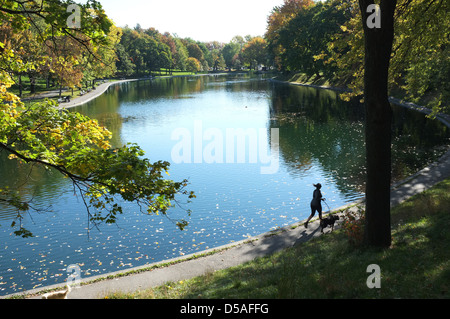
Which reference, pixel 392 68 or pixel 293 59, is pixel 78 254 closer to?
pixel 392 68

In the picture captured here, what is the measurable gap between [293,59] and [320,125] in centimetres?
4661

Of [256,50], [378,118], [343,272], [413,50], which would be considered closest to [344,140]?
[413,50]

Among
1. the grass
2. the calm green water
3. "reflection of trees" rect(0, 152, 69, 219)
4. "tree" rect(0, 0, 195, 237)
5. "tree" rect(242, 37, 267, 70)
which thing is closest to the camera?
the grass

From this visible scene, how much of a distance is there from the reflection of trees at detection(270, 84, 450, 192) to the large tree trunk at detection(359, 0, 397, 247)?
1089 cm

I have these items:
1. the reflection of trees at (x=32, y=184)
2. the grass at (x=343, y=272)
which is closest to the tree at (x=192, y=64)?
the reflection of trees at (x=32, y=184)

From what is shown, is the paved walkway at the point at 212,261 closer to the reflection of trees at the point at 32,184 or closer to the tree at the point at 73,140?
the tree at the point at 73,140

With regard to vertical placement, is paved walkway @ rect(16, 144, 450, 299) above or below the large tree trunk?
below

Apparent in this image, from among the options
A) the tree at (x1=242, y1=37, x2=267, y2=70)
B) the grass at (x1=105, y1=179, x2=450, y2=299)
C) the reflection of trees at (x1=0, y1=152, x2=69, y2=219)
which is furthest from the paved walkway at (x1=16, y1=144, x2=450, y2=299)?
the tree at (x1=242, y1=37, x2=267, y2=70)

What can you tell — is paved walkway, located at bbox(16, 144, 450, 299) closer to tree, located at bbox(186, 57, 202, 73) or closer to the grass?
the grass

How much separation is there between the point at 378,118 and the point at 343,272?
352cm

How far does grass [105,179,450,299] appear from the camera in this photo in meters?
6.69

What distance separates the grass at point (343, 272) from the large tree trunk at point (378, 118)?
0.75 meters
